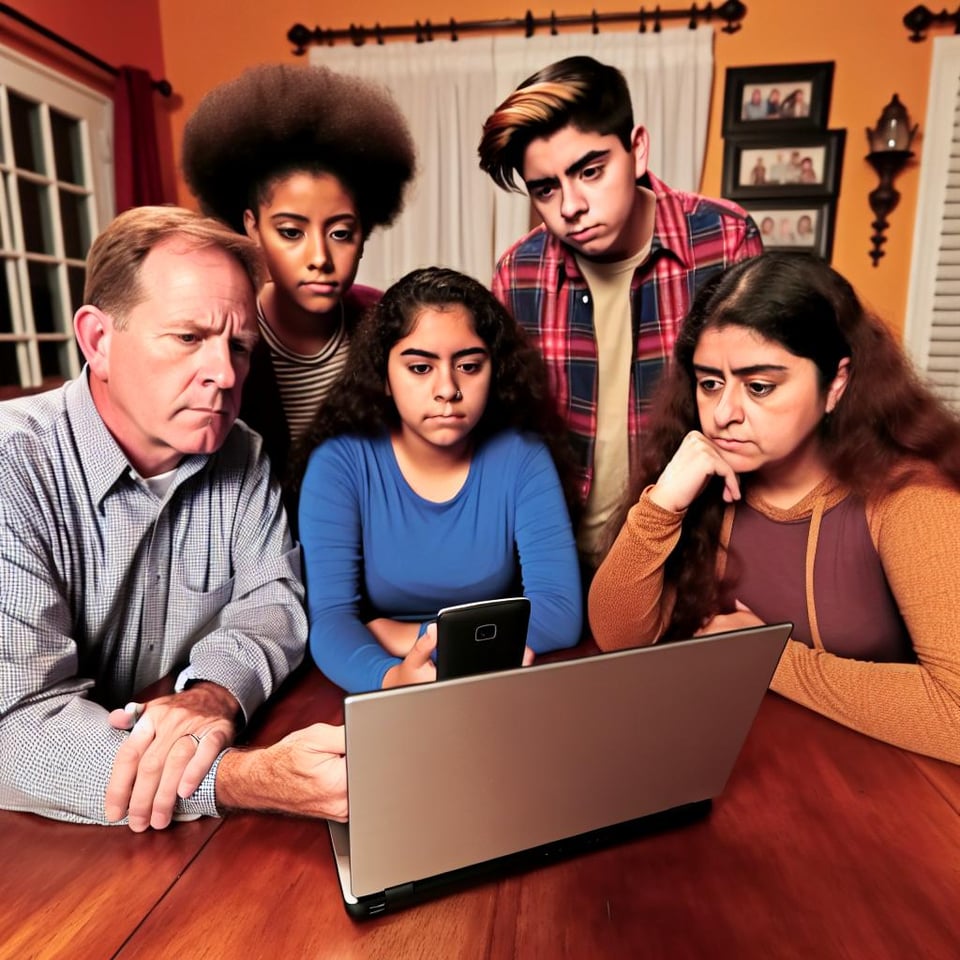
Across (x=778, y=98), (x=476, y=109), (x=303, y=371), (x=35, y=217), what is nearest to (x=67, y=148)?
(x=35, y=217)

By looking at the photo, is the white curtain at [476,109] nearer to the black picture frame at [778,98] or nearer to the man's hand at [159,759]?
the black picture frame at [778,98]

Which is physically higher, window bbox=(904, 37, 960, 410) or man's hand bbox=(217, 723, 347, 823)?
window bbox=(904, 37, 960, 410)

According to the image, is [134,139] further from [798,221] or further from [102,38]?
[798,221]

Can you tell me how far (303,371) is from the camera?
1432 mm

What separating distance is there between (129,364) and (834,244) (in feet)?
9.88

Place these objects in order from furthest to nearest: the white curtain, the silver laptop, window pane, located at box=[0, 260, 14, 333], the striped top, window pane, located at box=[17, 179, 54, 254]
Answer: the white curtain < window pane, located at box=[17, 179, 54, 254] < window pane, located at box=[0, 260, 14, 333] < the striped top < the silver laptop

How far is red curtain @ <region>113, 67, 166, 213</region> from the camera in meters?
3.07

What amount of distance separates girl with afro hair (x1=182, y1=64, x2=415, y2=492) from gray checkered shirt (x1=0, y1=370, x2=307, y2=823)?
10.5 inches

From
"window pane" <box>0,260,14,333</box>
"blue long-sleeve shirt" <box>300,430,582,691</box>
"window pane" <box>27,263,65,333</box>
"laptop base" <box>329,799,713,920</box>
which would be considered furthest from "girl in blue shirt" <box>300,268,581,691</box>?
"window pane" <box>27,263,65,333</box>

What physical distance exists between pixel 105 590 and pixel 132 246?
0.46 meters

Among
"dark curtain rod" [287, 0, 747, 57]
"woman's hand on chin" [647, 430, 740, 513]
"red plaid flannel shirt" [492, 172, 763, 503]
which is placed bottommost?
"woman's hand on chin" [647, 430, 740, 513]

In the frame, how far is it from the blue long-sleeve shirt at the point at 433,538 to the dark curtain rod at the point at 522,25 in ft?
8.39

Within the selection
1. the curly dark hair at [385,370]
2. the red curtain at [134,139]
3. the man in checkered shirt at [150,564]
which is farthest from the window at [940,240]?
the red curtain at [134,139]

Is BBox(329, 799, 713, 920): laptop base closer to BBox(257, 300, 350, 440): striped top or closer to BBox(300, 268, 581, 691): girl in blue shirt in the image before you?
BBox(300, 268, 581, 691): girl in blue shirt
